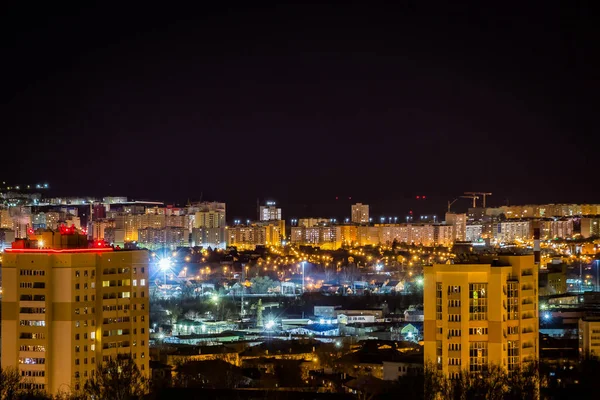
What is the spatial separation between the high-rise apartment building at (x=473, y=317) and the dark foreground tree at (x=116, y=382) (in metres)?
3.12

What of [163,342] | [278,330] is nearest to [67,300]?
[163,342]

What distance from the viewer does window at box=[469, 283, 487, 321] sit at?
42.3 feet

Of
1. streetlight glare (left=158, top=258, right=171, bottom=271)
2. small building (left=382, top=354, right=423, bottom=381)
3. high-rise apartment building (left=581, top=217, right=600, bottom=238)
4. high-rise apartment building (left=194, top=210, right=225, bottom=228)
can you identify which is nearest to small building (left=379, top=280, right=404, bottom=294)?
streetlight glare (left=158, top=258, right=171, bottom=271)

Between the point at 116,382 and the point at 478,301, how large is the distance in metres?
3.89

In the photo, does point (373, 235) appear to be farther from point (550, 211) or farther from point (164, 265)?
point (164, 265)

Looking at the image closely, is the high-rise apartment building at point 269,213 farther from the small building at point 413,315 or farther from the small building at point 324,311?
the small building at point 413,315

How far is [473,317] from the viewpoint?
506 inches

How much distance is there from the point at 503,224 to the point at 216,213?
550 inches

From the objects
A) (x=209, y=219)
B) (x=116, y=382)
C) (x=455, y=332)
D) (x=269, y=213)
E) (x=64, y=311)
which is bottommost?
(x=116, y=382)

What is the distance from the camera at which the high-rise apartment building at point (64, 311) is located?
13859 millimetres

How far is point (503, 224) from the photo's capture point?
58.2 metres

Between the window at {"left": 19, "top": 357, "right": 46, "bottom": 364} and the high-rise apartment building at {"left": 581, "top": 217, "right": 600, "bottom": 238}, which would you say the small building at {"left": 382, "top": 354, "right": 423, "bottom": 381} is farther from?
the high-rise apartment building at {"left": 581, "top": 217, "right": 600, "bottom": 238}

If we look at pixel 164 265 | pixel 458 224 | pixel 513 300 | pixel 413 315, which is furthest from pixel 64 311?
pixel 458 224

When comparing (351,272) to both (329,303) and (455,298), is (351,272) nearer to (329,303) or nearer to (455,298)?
(329,303)
